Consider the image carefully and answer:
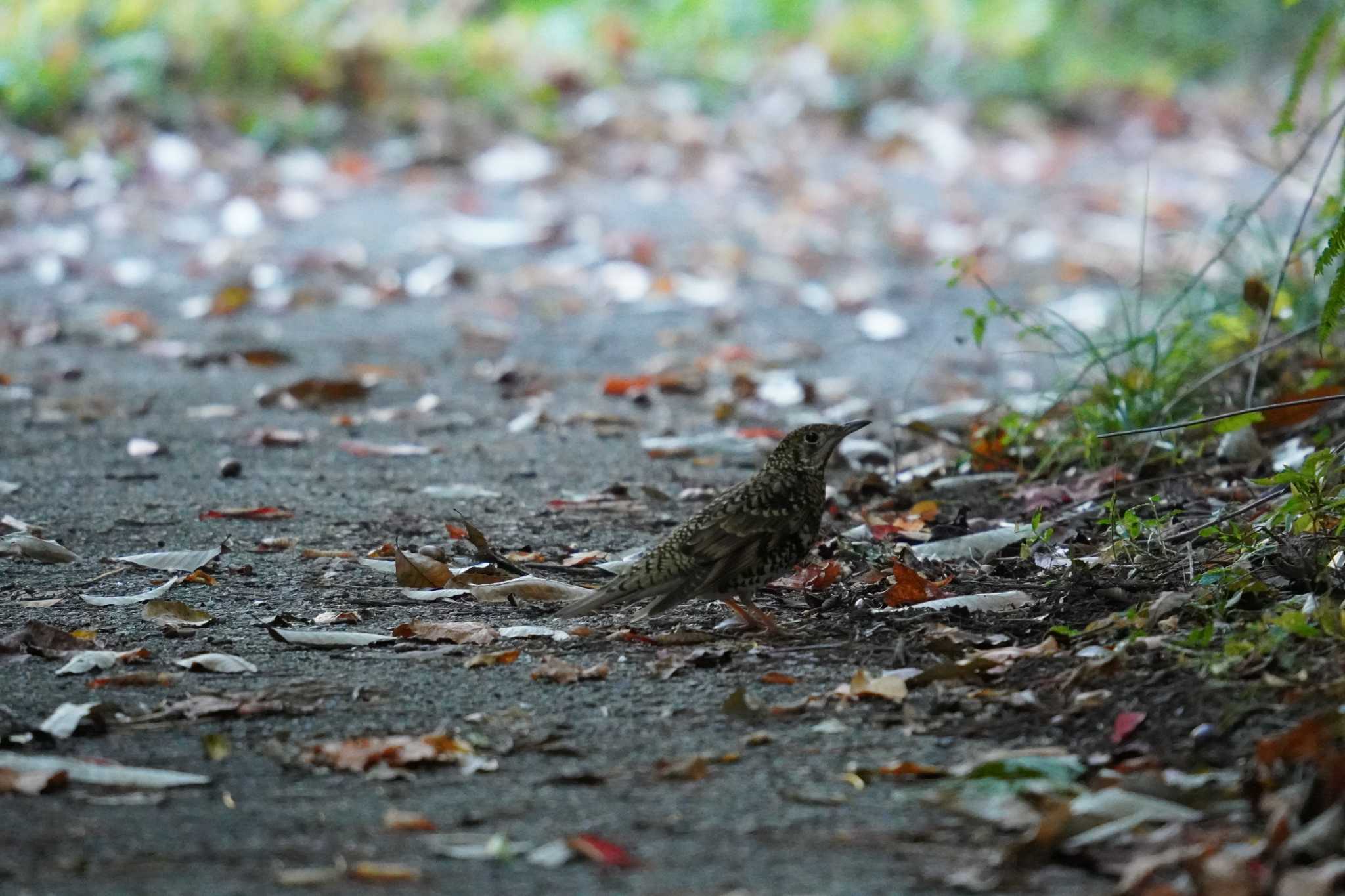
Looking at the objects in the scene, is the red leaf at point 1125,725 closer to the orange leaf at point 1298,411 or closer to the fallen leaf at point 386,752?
the fallen leaf at point 386,752

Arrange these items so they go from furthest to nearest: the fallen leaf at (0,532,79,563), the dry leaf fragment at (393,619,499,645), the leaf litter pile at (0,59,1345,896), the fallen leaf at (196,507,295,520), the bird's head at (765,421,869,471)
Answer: the fallen leaf at (196,507,295,520) → the fallen leaf at (0,532,79,563) → the bird's head at (765,421,869,471) → the dry leaf fragment at (393,619,499,645) → the leaf litter pile at (0,59,1345,896)

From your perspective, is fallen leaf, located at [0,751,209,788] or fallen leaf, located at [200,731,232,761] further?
fallen leaf, located at [200,731,232,761]

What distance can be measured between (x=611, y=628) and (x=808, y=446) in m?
0.79

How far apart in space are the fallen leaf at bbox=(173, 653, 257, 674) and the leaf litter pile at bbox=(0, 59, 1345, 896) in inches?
0.6

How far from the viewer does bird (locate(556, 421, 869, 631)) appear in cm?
437

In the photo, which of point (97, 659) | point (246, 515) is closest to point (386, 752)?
point (97, 659)

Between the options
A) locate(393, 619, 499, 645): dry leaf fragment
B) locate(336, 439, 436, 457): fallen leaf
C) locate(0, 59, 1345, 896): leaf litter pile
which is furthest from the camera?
locate(336, 439, 436, 457): fallen leaf

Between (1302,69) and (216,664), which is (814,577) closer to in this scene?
(216,664)

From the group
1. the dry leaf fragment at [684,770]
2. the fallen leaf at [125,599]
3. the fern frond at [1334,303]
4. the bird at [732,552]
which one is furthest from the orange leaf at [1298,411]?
the fallen leaf at [125,599]

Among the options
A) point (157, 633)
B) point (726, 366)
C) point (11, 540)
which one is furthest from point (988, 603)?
point (726, 366)

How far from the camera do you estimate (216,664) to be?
409 cm

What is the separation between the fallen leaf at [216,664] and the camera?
13.4 ft

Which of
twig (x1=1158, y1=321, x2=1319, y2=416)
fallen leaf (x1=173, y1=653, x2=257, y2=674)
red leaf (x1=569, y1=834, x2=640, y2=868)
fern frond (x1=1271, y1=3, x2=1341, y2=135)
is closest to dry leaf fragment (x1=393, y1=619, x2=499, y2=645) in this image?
fallen leaf (x1=173, y1=653, x2=257, y2=674)

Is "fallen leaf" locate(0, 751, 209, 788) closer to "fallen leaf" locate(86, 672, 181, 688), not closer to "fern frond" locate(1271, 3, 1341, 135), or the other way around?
"fallen leaf" locate(86, 672, 181, 688)
